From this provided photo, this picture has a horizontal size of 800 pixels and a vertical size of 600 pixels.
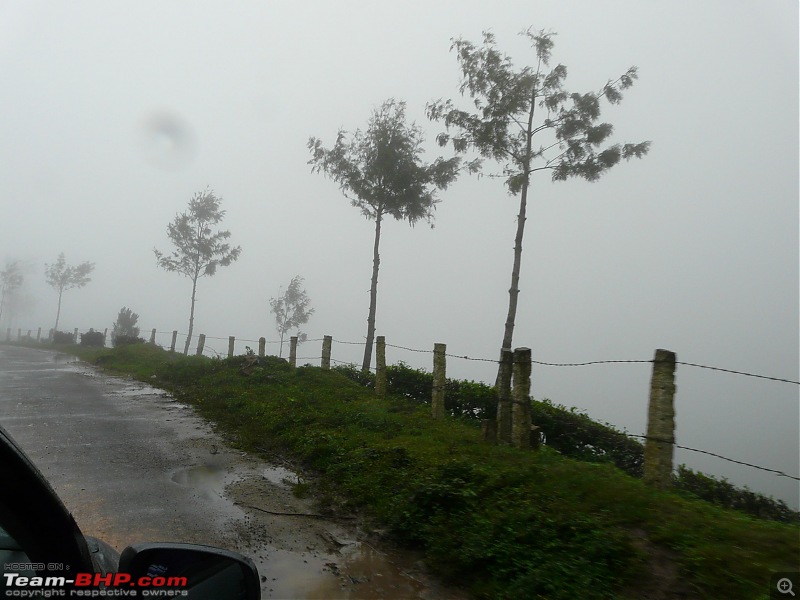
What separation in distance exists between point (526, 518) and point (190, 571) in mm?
4086

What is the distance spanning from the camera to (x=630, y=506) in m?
5.02

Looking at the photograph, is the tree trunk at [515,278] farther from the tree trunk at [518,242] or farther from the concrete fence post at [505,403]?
the concrete fence post at [505,403]

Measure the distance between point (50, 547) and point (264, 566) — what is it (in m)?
3.67

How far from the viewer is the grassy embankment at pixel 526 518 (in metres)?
4.10

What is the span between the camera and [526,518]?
506cm

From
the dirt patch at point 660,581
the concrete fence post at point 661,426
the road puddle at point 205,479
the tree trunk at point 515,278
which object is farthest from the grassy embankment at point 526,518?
the tree trunk at point 515,278

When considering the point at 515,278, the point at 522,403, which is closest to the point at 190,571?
the point at 522,403

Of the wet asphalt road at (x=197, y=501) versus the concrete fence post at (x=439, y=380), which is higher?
the concrete fence post at (x=439, y=380)

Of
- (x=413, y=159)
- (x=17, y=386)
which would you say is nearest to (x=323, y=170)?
(x=413, y=159)

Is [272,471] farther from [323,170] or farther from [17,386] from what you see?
[323,170]

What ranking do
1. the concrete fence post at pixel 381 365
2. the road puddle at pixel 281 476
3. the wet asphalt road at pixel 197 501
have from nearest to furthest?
the wet asphalt road at pixel 197 501 → the road puddle at pixel 281 476 → the concrete fence post at pixel 381 365

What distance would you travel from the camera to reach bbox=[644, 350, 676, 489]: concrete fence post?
19.9 feet

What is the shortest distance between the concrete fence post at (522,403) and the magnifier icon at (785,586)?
423cm

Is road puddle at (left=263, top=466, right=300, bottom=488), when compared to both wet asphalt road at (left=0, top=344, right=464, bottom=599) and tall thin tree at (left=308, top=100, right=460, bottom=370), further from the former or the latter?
tall thin tree at (left=308, top=100, right=460, bottom=370)
